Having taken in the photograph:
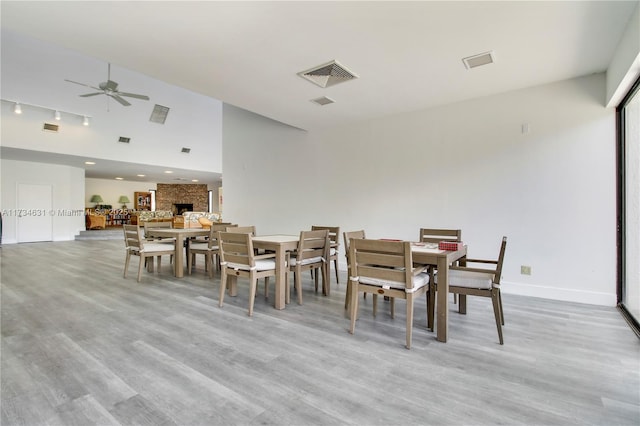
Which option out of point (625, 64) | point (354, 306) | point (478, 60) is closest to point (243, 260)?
point (354, 306)

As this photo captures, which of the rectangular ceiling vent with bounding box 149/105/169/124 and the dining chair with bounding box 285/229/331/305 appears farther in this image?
the rectangular ceiling vent with bounding box 149/105/169/124

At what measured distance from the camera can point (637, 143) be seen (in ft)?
9.67

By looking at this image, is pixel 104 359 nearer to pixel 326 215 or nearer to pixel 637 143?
pixel 326 215

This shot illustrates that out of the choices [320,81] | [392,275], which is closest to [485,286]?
[392,275]

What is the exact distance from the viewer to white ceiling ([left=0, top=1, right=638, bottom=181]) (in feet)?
7.66

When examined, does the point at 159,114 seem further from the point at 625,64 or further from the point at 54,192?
the point at 625,64

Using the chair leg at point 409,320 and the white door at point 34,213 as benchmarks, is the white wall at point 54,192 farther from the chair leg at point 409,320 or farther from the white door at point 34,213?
the chair leg at point 409,320

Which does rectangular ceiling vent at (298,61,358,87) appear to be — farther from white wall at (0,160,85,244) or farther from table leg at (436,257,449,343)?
white wall at (0,160,85,244)

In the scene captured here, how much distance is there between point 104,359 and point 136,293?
6.19ft

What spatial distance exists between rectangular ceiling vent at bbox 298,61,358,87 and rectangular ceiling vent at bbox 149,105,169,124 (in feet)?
23.3

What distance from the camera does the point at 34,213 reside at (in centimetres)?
962

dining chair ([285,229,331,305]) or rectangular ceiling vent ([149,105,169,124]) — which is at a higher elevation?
rectangular ceiling vent ([149,105,169,124])

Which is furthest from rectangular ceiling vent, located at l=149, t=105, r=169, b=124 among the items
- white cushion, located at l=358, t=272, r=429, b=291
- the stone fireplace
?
white cushion, located at l=358, t=272, r=429, b=291

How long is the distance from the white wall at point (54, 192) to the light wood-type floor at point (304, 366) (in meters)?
8.28
